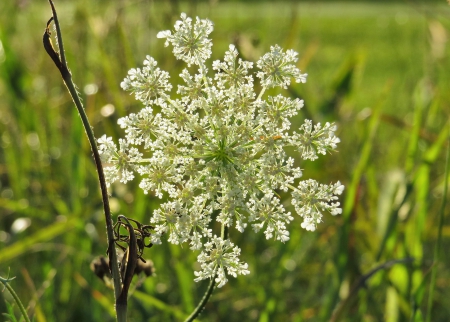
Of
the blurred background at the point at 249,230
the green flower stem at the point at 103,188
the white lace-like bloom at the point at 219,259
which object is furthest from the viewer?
the blurred background at the point at 249,230

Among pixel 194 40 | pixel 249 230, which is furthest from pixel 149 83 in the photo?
pixel 249 230

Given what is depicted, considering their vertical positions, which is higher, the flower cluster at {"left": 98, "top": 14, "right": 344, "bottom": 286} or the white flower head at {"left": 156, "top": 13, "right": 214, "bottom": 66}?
the white flower head at {"left": 156, "top": 13, "right": 214, "bottom": 66}

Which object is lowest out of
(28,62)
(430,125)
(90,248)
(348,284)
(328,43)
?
(348,284)

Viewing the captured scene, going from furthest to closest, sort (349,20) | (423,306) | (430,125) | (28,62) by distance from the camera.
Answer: (349,20) < (28,62) < (430,125) < (423,306)

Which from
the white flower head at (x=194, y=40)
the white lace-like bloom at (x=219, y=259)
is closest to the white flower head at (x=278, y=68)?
the white flower head at (x=194, y=40)

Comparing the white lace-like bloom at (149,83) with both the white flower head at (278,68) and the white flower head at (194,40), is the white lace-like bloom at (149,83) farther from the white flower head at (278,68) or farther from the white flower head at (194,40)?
the white flower head at (278,68)

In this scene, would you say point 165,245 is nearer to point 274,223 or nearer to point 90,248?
point 90,248

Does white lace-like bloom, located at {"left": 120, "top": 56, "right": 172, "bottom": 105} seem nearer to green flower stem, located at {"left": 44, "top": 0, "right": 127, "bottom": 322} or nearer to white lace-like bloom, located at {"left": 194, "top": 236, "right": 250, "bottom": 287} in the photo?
green flower stem, located at {"left": 44, "top": 0, "right": 127, "bottom": 322}

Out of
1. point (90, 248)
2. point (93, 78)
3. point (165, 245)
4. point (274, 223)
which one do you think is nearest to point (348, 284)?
point (165, 245)

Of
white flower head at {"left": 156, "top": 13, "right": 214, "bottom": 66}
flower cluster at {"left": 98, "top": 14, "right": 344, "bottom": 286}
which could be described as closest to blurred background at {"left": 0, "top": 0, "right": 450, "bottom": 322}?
flower cluster at {"left": 98, "top": 14, "right": 344, "bottom": 286}
